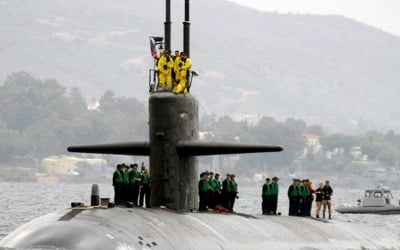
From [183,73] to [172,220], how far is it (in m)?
4.38

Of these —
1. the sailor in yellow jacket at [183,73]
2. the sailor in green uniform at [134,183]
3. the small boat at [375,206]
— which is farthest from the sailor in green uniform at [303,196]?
the small boat at [375,206]

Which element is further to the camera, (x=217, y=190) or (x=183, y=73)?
(x=217, y=190)

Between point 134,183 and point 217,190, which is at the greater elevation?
point 134,183

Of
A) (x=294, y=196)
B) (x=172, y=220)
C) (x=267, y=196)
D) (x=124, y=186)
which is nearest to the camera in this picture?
(x=172, y=220)

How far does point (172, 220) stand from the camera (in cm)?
2277

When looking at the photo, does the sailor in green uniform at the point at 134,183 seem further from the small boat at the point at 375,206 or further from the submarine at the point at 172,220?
the small boat at the point at 375,206

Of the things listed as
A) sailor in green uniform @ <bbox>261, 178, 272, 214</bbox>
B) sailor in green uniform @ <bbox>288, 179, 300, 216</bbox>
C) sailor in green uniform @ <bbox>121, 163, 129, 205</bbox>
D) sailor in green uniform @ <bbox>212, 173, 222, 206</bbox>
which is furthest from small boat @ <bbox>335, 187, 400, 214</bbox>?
sailor in green uniform @ <bbox>121, 163, 129, 205</bbox>

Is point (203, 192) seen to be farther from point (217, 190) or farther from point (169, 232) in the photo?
point (169, 232)

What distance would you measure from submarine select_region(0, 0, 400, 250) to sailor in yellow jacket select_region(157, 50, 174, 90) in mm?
429

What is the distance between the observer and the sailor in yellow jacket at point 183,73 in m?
25.7

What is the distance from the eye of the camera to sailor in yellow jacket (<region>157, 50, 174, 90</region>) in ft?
85.3

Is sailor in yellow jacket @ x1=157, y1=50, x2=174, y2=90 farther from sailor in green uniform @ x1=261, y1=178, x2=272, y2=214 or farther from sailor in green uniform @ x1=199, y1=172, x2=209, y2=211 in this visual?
sailor in green uniform @ x1=261, y1=178, x2=272, y2=214

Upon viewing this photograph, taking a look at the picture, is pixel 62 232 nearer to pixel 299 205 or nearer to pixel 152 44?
pixel 152 44

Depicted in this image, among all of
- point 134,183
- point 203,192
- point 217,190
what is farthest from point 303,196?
point 134,183
